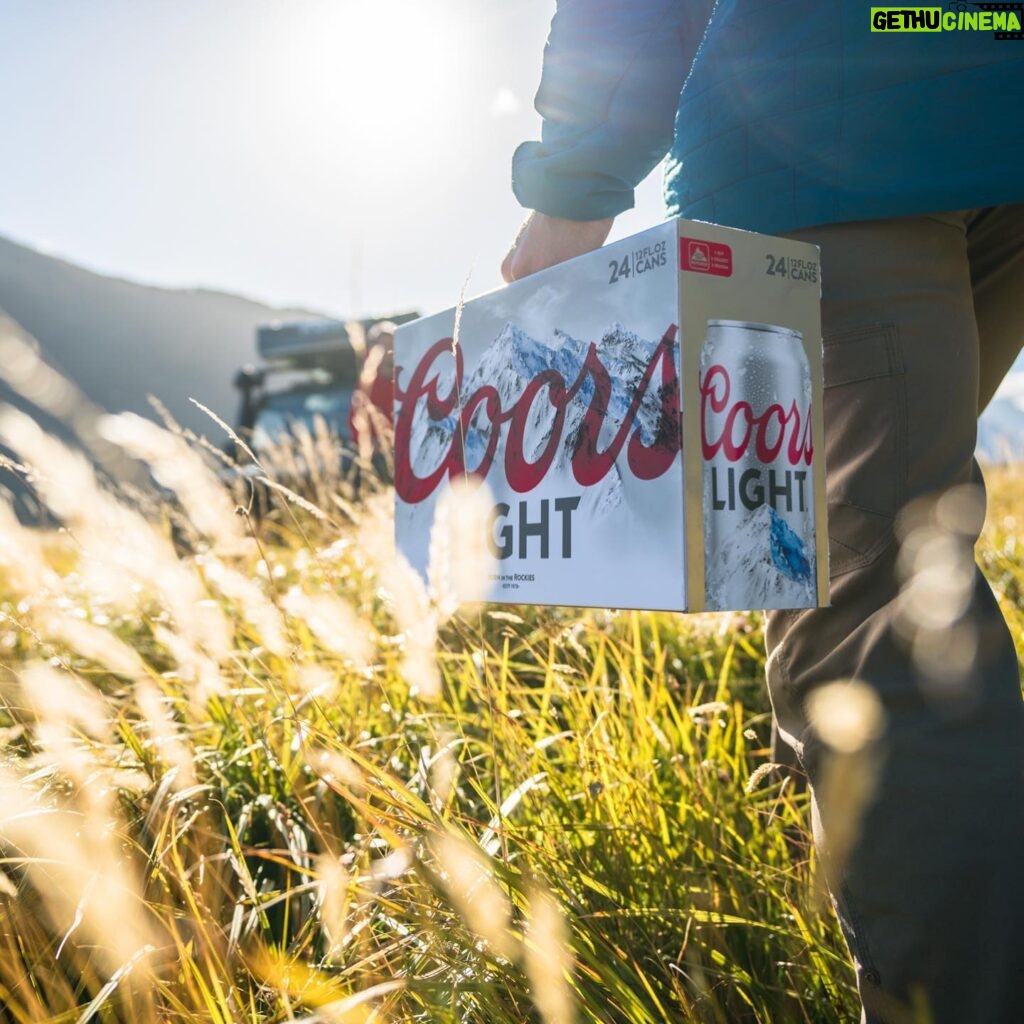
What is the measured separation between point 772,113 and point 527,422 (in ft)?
1.55

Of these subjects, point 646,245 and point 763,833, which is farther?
point 763,833

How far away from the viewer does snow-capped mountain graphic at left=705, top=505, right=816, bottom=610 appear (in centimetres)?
95

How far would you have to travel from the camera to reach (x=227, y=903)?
4.87 feet

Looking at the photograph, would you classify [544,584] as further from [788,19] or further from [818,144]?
[788,19]

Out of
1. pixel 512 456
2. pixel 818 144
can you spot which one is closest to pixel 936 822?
pixel 512 456

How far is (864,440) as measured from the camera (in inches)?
40.8

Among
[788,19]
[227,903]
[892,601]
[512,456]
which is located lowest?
[227,903]

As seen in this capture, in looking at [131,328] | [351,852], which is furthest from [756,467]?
[131,328]

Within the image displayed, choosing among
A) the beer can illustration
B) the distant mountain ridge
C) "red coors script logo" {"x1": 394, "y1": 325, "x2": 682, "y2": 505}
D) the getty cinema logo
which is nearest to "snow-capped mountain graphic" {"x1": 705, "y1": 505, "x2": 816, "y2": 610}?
the beer can illustration

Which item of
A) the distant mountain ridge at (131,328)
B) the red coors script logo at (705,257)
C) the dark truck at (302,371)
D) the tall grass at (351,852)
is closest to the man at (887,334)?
the red coors script logo at (705,257)

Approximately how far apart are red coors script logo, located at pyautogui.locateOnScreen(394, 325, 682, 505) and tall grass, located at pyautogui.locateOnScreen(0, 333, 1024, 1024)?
7.3 inches

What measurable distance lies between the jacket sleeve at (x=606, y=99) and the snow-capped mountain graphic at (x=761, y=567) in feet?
1.57

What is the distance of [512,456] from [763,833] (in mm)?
879

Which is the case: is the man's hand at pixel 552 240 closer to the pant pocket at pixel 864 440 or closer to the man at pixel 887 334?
the man at pixel 887 334
